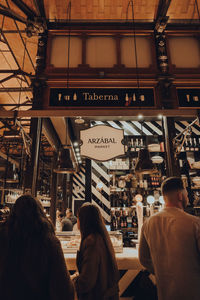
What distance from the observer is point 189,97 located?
312 centimetres

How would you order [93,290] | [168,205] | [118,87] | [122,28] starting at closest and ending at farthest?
[93,290] → [168,205] → [118,87] → [122,28]

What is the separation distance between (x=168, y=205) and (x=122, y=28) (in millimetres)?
3271

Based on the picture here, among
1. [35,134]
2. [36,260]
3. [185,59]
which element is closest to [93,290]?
[36,260]

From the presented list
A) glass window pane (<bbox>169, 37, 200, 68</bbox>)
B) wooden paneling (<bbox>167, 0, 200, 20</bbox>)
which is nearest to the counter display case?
glass window pane (<bbox>169, 37, 200, 68</bbox>)

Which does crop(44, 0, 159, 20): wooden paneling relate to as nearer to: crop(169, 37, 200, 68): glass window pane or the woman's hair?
crop(169, 37, 200, 68): glass window pane

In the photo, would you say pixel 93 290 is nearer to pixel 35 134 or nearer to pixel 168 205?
pixel 168 205

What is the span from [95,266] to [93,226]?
322mm

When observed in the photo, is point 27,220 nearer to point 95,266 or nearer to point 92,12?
point 95,266

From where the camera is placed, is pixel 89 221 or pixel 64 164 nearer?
pixel 89 221

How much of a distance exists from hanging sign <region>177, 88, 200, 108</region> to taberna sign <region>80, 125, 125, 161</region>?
1055 millimetres

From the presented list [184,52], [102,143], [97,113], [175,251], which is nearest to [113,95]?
[97,113]

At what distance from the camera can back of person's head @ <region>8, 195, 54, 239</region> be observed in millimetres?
1258

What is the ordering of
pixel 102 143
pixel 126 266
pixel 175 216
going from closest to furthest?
pixel 175 216, pixel 126 266, pixel 102 143

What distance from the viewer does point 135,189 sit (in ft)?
22.6
